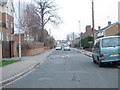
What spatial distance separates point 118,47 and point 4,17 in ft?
87.2

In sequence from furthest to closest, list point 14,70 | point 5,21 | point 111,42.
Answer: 1. point 5,21
2. point 111,42
3. point 14,70

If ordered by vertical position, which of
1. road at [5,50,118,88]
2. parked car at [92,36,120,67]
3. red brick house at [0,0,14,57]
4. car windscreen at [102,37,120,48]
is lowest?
road at [5,50,118,88]

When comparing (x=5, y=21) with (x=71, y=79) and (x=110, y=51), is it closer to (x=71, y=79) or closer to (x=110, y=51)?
(x=110, y=51)

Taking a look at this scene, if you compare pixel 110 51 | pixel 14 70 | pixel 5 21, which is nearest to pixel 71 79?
pixel 110 51

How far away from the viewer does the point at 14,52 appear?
30.1m

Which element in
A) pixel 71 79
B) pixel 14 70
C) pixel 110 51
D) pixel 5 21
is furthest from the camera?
pixel 5 21

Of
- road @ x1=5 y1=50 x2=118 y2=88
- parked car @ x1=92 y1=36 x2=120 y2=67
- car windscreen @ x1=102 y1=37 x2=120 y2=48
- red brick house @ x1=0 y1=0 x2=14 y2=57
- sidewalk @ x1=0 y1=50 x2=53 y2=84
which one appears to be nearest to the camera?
road @ x1=5 y1=50 x2=118 y2=88

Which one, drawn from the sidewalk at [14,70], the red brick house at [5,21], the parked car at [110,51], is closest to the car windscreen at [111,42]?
the parked car at [110,51]

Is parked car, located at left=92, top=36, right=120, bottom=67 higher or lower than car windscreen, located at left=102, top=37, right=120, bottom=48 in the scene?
lower

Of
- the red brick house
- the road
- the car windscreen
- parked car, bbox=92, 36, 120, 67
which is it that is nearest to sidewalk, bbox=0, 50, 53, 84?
the road

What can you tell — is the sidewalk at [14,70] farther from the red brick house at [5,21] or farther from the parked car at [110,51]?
the red brick house at [5,21]

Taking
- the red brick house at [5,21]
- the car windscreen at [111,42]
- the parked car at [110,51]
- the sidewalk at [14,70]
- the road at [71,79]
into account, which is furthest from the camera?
the red brick house at [5,21]

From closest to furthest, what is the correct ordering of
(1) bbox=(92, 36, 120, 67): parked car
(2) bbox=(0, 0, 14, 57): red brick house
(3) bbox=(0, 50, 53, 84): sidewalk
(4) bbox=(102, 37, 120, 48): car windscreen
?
(3) bbox=(0, 50, 53, 84): sidewalk
(1) bbox=(92, 36, 120, 67): parked car
(4) bbox=(102, 37, 120, 48): car windscreen
(2) bbox=(0, 0, 14, 57): red brick house

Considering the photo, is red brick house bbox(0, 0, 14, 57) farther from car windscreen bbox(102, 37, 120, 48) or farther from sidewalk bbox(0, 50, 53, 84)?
car windscreen bbox(102, 37, 120, 48)
